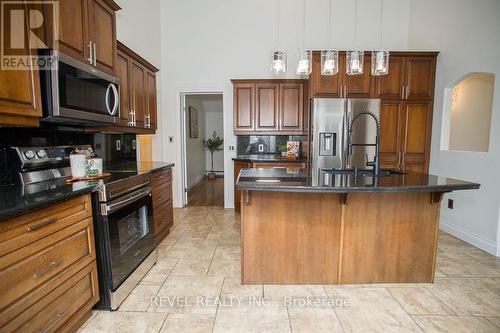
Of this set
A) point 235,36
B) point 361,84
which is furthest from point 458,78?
point 235,36

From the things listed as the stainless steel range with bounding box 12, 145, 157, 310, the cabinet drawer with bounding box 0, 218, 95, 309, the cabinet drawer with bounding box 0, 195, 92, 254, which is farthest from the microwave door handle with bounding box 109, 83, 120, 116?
the cabinet drawer with bounding box 0, 218, 95, 309

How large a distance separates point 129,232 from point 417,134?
12.9ft

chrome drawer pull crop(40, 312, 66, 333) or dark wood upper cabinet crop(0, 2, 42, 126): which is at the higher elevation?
dark wood upper cabinet crop(0, 2, 42, 126)

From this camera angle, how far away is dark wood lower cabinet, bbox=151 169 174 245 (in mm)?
2801

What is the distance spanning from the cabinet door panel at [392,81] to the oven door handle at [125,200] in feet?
10.9

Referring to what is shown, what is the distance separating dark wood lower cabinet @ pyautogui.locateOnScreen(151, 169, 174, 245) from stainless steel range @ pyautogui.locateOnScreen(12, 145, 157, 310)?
494 mm

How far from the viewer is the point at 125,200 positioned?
198cm

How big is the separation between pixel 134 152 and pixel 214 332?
2.63 metres

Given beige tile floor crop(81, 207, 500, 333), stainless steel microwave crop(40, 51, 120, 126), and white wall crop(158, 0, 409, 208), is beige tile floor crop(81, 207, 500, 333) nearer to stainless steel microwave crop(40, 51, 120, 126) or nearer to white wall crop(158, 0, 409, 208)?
stainless steel microwave crop(40, 51, 120, 126)

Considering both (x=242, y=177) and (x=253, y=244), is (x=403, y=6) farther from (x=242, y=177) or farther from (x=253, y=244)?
(x=253, y=244)

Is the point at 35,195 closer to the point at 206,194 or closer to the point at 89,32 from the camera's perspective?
the point at 89,32

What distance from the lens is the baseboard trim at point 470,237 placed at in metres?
2.73

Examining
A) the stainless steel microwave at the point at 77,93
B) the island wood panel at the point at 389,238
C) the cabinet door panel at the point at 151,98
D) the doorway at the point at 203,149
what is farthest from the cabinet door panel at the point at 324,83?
the stainless steel microwave at the point at 77,93

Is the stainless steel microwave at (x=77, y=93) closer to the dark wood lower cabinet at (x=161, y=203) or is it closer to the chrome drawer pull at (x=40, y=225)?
the chrome drawer pull at (x=40, y=225)
